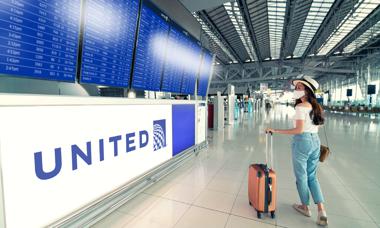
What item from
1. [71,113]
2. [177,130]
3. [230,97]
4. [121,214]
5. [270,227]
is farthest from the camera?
[230,97]

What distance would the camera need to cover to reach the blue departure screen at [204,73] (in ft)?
17.7

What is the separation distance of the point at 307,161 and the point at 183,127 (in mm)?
2603

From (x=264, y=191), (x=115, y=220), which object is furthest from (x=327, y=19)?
(x=115, y=220)

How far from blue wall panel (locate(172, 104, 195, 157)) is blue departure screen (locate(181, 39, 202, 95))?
492 mm

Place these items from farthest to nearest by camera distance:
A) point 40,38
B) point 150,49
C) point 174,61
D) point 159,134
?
1. point 174,61
2. point 159,134
3. point 150,49
4. point 40,38

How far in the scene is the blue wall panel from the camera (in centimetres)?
392

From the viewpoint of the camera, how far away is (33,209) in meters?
1.57

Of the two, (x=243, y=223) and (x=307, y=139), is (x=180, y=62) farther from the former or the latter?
(x=243, y=223)

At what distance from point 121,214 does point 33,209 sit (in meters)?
1.00

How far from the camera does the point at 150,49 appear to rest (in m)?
3.06

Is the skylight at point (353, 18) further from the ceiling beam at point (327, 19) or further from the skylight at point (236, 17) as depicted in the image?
the skylight at point (236, 17)

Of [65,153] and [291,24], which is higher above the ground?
[291,24]

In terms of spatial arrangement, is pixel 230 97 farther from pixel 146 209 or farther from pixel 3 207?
pixel 3 207

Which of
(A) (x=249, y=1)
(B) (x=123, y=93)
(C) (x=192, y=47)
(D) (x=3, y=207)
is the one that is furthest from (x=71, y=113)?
(A) (x=249, y=1)
